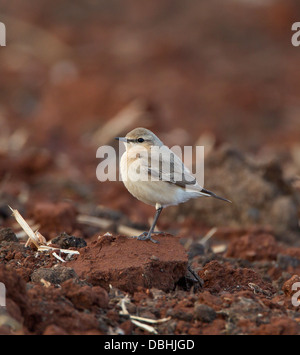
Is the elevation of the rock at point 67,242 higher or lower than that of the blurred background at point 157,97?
lower

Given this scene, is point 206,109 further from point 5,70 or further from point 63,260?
point 63,260

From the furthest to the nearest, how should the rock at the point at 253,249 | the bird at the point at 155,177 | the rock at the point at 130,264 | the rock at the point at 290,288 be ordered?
the rock at the point at 253,249 < the bird at the point at 155,177 < the rock at the point at 290,288 < the rock at the point at 130,264

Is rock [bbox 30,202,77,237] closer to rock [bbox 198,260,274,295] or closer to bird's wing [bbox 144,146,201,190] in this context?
bird's wing [bbox 144,146,201,190]

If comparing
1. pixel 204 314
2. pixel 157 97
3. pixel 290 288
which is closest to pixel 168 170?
pixel 290 288

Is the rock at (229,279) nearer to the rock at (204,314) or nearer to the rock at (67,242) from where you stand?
the rock at (204,314)

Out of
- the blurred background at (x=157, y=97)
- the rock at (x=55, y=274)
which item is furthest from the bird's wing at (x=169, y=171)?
the blurred background at (x=157, y=97)
